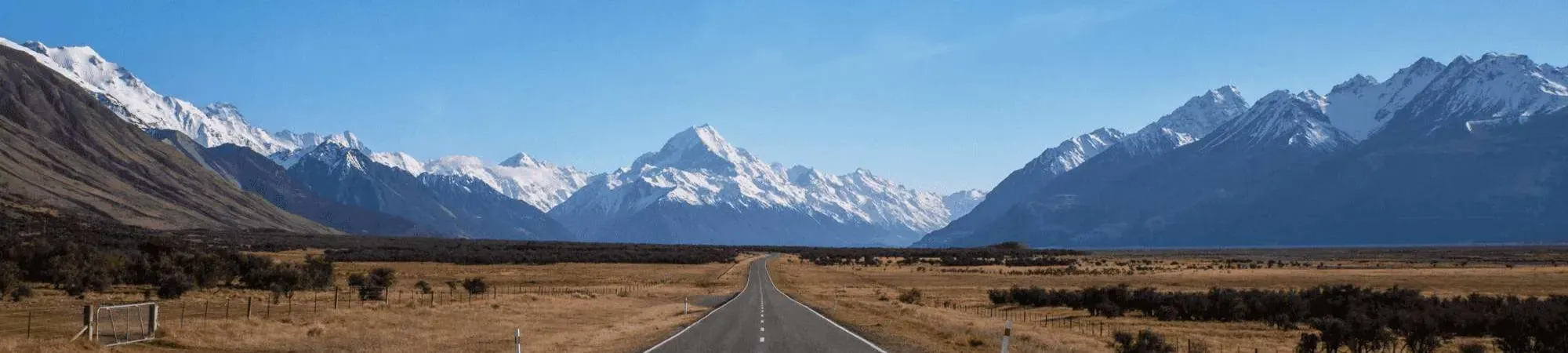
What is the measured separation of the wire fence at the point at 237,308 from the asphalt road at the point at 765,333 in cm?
1493

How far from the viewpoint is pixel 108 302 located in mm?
44000

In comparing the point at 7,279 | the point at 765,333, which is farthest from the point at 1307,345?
the point at 7,279

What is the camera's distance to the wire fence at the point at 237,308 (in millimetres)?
33250

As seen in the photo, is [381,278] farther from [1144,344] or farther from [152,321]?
[1144,344]

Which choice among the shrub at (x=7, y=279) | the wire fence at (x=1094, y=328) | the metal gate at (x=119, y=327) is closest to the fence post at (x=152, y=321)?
the metal gate at (x=119, y=327)

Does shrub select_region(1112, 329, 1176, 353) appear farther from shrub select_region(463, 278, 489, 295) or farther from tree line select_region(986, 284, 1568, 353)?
shrub select_region(463, 278, 489, 295)

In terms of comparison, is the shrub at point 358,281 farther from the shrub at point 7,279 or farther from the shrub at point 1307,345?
the shrub at point 1307,345

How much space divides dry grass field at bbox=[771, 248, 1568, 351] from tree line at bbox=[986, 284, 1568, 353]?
4.05 ft

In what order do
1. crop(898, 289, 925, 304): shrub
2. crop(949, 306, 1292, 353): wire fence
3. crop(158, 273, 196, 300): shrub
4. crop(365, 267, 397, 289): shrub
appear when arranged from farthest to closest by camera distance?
crop(365, 267, 397, 289): shrub < crop(898, 289, 925, 304): shrub < crop(158, 273, 196, 300): shrub < crop(949, 306, 1292, 353): wire fence

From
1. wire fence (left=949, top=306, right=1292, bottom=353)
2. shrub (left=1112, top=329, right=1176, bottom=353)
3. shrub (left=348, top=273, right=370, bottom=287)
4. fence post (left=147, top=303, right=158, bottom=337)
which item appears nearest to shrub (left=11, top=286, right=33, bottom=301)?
fence post (left=147, top=303, right=158, bottom=337)

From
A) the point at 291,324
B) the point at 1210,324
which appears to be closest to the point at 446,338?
the point at 291,324

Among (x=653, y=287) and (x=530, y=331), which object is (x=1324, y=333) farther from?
(x=653, y=287)

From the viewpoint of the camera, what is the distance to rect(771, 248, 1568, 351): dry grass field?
32.5 meters

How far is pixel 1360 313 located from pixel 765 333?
22642 mm
